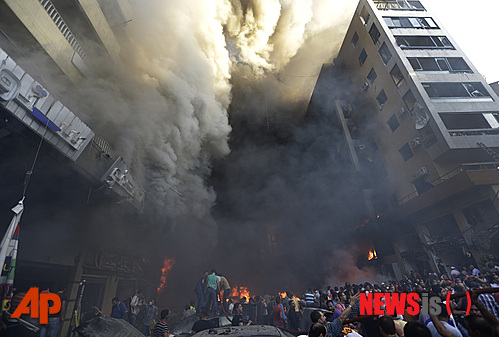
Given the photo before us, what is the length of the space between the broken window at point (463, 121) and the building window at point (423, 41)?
9.02 metres

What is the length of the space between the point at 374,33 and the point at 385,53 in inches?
131

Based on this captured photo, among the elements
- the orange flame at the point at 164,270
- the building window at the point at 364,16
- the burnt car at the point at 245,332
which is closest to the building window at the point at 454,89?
the building window at the point at 364,16

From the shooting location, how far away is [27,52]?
34.7ft

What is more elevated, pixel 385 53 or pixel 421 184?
pixel 385 53

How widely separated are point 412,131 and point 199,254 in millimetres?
22700

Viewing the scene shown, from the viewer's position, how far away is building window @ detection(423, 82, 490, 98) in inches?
751

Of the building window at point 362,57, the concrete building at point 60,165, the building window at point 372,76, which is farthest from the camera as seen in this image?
the building window at point 362,57

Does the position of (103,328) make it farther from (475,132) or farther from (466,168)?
(475,132)

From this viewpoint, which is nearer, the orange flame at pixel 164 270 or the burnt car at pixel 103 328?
the burnt car at pixel 103 328

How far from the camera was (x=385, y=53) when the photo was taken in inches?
918

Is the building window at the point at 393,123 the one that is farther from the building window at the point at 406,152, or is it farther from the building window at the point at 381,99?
the building window at the point at 406,152

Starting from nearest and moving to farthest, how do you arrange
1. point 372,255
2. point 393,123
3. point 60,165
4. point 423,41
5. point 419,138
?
point 60,165
point 419,138
point 423,41
point 393,123
point 372,255

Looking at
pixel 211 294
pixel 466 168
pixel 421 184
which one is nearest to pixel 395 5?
pixel 466 168

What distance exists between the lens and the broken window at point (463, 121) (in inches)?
695
